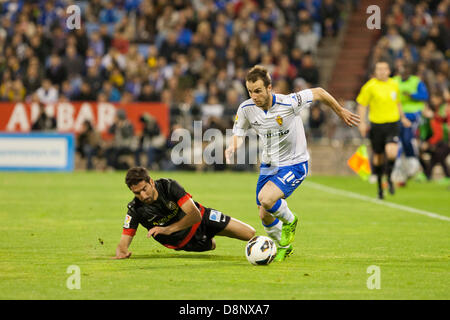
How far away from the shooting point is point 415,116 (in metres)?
19.0

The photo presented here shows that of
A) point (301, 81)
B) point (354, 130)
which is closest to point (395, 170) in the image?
point (354, 130)

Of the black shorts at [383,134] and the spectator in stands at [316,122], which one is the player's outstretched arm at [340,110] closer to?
the black shorts at [383,134]

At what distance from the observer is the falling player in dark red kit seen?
27.2ft

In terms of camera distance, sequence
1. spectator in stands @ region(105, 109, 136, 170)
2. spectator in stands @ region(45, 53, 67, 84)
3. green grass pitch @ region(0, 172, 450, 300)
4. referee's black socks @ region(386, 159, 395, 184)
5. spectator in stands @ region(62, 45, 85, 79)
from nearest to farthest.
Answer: green grass pitch @ region(0, 172, 450, 300) → referee's black socks @ region(386, 159, 395, 184) → spectator in stands @ region(105, 109, 136, 170) → spectator in stands @ region(45, 53, 67, 84) → spectator in stands @ region(62, 45, 85, 79)

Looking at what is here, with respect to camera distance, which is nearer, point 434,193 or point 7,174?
point 434,193

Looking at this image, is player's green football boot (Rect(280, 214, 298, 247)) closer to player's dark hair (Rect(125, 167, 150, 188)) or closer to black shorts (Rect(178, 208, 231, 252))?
black shorts (Rect(178, 208, 231, 252))

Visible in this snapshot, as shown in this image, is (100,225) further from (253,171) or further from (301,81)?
(301,81)

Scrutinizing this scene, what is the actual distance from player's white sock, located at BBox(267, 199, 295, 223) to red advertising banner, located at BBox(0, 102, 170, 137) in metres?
16.7

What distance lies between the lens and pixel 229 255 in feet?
30.1

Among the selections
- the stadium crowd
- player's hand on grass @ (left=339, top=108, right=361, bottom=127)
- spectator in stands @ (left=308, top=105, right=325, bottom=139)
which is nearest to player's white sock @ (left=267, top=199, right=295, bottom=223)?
player's hand on grass @ (left=339, top=108, right=361, bottom=127)

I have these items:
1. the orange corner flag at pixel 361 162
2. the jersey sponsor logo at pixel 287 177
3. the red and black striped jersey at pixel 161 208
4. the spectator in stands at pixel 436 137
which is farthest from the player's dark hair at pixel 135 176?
the spectator in stands at pixel 436 137

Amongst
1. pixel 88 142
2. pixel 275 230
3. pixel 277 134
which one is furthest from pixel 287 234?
pixel 88 142

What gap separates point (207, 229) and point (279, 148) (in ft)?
3.80

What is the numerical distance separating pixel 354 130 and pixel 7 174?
9558 mm
